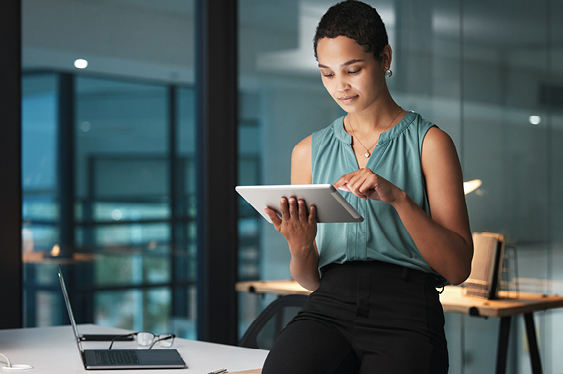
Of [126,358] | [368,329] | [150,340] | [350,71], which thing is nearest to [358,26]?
[350,71]

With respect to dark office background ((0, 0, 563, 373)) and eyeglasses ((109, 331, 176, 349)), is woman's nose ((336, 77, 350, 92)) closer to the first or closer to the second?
eyeglasses ((109, 331, 176, 349))

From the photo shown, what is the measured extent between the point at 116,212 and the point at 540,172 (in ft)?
7.08

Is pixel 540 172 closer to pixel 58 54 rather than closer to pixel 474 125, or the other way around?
pixel 474 125

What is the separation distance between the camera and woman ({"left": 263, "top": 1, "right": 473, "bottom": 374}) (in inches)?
50.3

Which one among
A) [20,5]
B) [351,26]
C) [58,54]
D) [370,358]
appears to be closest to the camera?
[370,358]

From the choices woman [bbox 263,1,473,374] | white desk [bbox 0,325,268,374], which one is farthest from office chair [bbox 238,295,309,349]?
woman [bbox 263,1,473,374]

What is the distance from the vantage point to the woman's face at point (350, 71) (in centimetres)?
141

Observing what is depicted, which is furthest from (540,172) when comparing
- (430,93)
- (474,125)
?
(430,93)

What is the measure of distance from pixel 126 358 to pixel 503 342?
6.13 feet

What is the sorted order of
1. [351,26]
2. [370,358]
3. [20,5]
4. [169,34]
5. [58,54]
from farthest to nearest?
[169,34] < [58,54] < [20,5] < [351,26] < [370,358]

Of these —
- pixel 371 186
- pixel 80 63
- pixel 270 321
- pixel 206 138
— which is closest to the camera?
pixel 371 186

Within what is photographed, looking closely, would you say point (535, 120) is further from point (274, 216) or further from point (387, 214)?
point (274, 216)

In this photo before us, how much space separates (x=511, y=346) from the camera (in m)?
3.22

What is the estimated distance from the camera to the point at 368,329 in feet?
4.25
